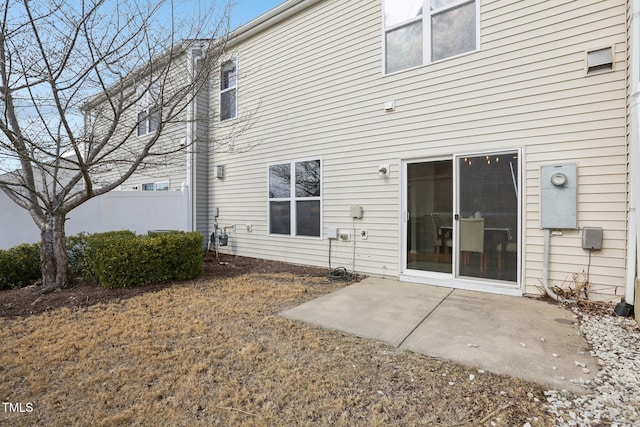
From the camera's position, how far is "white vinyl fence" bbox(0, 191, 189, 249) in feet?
20.2

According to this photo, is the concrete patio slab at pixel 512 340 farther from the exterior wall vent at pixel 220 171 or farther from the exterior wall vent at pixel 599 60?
the exterior wall vent at pixel 220 171

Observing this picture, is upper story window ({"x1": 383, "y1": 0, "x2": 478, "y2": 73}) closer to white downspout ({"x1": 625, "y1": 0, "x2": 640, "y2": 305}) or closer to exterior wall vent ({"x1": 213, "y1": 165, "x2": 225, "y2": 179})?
white downspout ({"x1": 625, "y1": 0, "x2": 640, "y2": 305})

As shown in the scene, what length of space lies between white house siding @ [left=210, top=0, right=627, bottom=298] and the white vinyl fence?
5.20ft

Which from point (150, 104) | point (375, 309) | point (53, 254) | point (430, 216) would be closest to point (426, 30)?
point (430, 216)

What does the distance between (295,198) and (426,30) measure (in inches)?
149

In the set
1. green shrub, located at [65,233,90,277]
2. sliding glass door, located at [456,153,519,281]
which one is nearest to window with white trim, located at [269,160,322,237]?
sliding glass door, located at [456,153,519,281]

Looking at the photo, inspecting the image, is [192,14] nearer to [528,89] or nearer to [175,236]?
[175,236]

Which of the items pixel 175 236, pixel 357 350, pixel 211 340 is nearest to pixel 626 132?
pixel 357 350

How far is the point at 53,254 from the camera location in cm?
473

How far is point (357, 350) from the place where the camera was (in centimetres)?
274

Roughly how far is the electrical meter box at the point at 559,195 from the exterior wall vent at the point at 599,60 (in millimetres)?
1169

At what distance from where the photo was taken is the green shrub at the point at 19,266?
4922 mm

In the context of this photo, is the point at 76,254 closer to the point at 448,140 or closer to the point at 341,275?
the point at 341,275

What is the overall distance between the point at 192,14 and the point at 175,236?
3.76 meters
